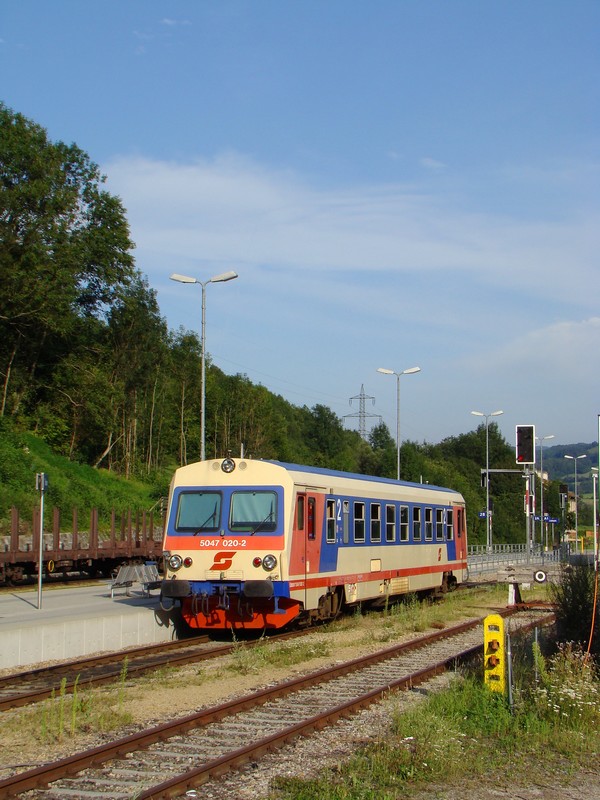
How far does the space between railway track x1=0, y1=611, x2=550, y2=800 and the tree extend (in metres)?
35.5

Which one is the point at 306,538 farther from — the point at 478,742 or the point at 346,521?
the point at 478,742

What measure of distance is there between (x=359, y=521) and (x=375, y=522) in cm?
101

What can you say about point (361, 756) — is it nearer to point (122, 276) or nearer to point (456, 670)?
point (456, 670)

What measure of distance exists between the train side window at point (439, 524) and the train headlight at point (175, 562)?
32.4 feet

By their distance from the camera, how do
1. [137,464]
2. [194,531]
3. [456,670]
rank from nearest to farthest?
[456,670] → [194,531] → [137,464]

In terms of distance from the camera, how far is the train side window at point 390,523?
20.8 meters

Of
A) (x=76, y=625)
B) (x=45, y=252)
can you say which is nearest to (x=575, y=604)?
(x=76, y=625)

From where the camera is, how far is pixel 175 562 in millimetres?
16281

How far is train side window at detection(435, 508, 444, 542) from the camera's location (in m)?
24.6

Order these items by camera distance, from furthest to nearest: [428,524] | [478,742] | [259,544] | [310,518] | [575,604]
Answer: [428,524] < [310,518] < [259,544] < [575,604] < [478,742]

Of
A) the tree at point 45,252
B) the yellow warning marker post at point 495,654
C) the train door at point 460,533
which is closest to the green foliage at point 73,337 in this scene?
the tree at point 45,252

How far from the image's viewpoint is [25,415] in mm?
53062

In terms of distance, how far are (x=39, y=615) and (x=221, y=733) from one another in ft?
30.7

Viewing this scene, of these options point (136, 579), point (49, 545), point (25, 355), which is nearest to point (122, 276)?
point (25, 355)
